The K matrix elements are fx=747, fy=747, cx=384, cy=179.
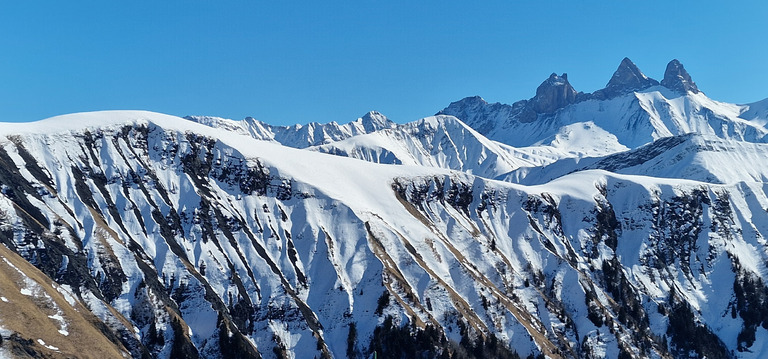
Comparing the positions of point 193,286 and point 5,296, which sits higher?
point 193,286

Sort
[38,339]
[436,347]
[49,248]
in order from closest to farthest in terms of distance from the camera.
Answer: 1. [38,339]
2. [49,248]
3. [436,347]

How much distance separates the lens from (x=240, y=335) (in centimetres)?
18762

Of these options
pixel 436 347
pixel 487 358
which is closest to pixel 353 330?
pixel 436 347

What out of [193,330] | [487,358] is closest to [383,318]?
[487,358]

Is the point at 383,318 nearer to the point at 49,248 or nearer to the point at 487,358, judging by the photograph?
the point at 487,358

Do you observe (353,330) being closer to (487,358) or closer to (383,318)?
(383,318)

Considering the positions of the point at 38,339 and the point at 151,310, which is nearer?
the point at 38,339

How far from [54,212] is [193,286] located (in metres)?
41.1

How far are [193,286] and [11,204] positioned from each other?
49.0 meters

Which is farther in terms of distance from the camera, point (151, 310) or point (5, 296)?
point (151, 310)

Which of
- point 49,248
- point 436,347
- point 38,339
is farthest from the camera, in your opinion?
point 436,347

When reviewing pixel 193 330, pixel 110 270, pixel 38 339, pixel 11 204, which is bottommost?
pixel 38 339

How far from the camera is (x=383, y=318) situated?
648 ft

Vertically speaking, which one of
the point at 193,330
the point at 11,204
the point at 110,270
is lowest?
the point at 193,330
